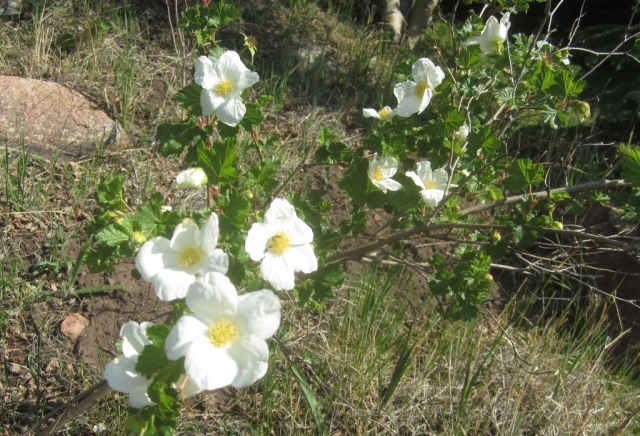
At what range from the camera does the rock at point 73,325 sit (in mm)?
2133

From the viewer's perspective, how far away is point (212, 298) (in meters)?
1.04

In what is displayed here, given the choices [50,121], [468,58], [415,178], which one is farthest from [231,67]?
[50,121]

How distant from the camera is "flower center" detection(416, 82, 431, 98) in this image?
1.59 m

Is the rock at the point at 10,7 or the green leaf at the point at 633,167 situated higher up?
the green leaf at the point at 633,167

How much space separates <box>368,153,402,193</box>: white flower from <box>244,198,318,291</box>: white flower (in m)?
0.32

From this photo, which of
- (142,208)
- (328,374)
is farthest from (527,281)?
(142,208)

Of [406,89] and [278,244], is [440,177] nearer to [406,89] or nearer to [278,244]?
[406,89]

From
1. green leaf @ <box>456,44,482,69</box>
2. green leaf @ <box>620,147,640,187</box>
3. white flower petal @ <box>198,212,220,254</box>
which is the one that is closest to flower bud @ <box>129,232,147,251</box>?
white flower petal @ <box>198,212,220,254</box>

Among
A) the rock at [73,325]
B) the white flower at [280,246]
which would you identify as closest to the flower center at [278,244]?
the white flower at [280,246]

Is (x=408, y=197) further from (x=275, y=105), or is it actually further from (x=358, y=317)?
(x=275, y=105)

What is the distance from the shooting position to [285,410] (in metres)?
2.00

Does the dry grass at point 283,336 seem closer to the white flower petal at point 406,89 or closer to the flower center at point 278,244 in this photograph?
the flower center at point 278,244

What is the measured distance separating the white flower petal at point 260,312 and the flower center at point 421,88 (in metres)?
0.84

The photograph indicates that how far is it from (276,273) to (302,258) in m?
0.09
